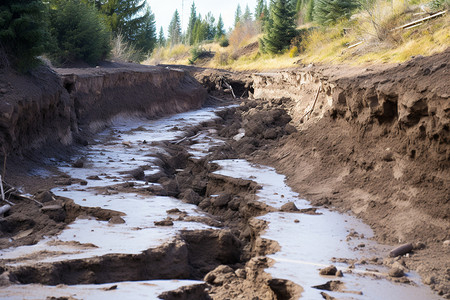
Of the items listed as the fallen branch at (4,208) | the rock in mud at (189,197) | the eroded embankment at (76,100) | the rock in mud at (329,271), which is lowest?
the rock in mud at (189,197)

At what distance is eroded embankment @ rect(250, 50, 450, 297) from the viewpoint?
6320 mm

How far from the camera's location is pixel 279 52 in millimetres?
35625

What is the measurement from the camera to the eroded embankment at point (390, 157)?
632 cm

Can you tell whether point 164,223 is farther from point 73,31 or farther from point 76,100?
point 73,31

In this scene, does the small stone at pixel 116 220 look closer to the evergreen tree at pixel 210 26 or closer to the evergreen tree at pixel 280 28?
the evergreen tree at pixel 280 28

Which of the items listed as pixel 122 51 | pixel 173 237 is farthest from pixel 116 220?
pixel 122 51

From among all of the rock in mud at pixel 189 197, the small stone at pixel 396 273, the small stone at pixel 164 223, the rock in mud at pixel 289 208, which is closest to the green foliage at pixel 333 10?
the rock in mud at pixel 189 197

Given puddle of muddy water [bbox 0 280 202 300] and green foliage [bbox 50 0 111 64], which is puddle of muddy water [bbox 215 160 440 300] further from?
green foliage [bbox 50 0 111 64]

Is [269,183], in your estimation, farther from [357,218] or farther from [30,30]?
[30,30]

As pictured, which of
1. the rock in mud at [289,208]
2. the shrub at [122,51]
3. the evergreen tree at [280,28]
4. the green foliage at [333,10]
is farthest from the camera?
the evergreen tree at [280,28]

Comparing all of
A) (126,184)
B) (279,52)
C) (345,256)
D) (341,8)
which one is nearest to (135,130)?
(126,184)

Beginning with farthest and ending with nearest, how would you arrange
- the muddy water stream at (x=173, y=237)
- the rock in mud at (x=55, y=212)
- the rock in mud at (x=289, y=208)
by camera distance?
the rock in mud at (x=289, y=208) → the rock in mud at (x=55, y=212) → the muddy water stream at (x=173, y=237)

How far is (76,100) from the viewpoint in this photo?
48.4ft

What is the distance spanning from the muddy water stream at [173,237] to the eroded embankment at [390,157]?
0.38 m
